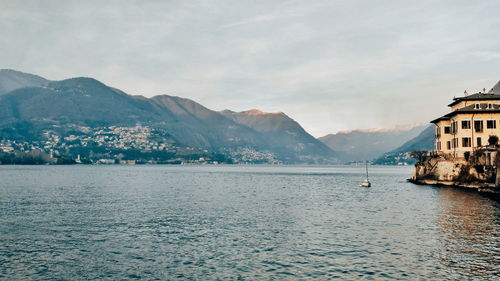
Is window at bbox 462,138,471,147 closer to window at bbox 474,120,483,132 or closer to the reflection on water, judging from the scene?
window at bbox 474,120,483,132

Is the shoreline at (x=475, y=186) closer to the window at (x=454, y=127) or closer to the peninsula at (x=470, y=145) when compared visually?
the peninsula at (x=470, y=145)

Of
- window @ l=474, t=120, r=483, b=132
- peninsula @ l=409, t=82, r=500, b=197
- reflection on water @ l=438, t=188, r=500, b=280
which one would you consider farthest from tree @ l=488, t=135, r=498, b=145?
reflection on water @ l=438, t=188, r=500, b=280

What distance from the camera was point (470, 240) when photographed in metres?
35.9

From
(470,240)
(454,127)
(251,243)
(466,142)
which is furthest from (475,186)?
(251,243)

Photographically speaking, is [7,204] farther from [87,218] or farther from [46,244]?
[46,244]

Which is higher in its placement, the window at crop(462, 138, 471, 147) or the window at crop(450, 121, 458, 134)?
the window at crop(450, 121, 458, 134)

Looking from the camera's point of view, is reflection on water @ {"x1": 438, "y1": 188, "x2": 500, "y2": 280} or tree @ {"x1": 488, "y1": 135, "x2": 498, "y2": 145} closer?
reflection on water @ {"x1": 438, "y1": 188, "x2": 500, "y2": 280}

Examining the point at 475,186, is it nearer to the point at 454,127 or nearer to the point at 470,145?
the point at 470,145

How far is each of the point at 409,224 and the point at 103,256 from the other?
32.6 meters

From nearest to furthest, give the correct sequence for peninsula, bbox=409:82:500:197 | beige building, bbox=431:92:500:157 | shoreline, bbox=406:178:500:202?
shoreline, bbox=406:178:500:202 → peninsula, bbox=409:82:500:197 → beige building, bbox=431:92:500:157

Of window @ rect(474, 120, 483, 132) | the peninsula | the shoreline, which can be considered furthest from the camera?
window @ rect(474, 120, 483, 132)

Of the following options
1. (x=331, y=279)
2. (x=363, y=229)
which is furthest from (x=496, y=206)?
(x=331, y=279)

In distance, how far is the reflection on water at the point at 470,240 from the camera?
88.6 ft

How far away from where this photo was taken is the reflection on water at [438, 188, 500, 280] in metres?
27.0
